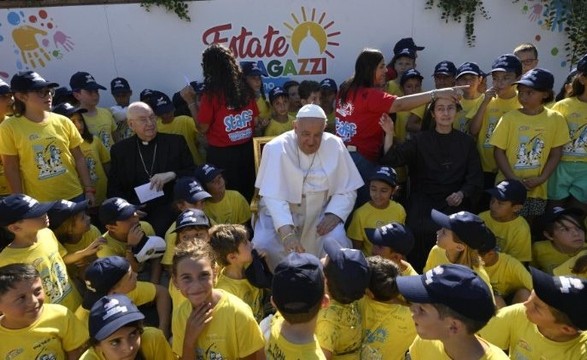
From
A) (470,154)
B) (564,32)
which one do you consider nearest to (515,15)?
(564,32)

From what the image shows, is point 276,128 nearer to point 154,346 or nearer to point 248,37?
point 248,37

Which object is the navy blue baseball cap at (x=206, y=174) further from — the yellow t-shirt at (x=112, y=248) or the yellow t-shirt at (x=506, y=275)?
the yellow t-shirt at (x=506, y=275)

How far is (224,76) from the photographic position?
464cm

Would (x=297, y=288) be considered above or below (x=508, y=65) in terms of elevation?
below

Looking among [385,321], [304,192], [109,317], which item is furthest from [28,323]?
[304,192]

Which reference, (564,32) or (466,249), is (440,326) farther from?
(564,32)

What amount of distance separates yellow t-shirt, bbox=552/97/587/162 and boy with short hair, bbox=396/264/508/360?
9.41ft

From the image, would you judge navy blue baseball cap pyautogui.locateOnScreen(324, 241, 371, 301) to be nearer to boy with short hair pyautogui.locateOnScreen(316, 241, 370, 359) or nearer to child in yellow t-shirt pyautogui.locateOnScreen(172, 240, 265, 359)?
boy with short hair pyautogui.locateOnScreen(316, 241, 370, 359)

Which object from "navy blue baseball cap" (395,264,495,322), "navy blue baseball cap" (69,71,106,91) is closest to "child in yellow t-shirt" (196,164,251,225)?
"navy blue baseball cap" (69,71,106,91)

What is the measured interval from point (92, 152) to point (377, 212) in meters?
2.75

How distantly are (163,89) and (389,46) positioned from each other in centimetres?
296

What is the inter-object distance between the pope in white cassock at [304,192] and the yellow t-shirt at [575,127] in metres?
1.83

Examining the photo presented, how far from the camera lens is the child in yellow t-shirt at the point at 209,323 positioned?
2.44 m

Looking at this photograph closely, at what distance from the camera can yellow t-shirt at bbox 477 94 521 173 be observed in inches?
181
